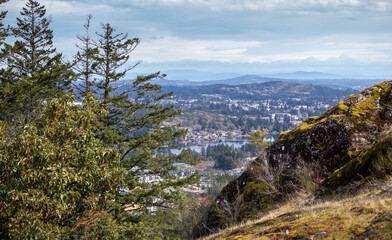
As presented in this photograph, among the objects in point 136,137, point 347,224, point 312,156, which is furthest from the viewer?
point 136,137

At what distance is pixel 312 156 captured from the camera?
13547 mm

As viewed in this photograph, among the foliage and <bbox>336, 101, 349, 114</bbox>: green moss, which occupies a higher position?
<bbox>336, 101, 349, 114</bbox>: green moss

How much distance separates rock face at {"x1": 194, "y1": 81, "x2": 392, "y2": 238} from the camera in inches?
486

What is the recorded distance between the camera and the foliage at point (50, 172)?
6.04m

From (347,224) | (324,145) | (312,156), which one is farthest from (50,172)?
(324,145)

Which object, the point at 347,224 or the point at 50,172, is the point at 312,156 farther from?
the point at 50,172

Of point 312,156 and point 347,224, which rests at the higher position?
point 347,224

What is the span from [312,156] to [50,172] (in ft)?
38.2

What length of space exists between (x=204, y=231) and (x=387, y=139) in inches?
450

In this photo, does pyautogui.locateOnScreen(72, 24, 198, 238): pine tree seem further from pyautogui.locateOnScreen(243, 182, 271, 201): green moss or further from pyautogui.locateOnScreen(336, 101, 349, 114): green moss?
pyautogui.locateOnScreen(336, 101, 349, 114): green moss

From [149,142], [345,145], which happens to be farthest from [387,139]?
[149,142]

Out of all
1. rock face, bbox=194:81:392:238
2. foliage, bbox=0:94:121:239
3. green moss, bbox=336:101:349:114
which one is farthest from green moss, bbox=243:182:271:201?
foliage, bbox=0:94:121:239

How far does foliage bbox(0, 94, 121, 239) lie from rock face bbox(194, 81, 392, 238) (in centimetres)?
791

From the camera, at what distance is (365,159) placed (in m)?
9.34
